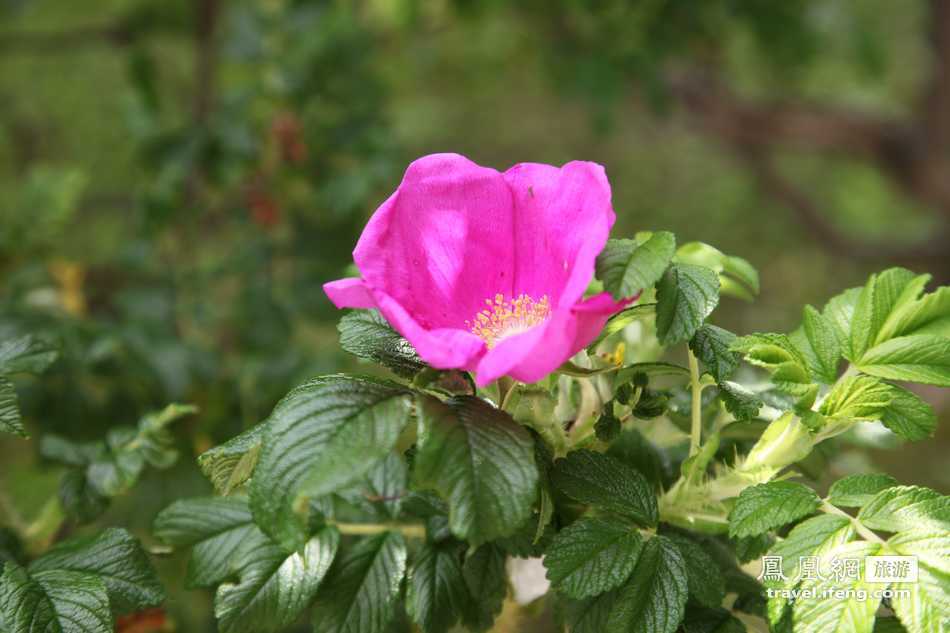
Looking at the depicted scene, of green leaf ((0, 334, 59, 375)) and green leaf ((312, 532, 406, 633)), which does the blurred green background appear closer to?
green leaf ((0, 334, 59, 375))

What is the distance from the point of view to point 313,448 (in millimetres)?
400

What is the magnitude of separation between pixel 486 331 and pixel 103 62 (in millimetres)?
2364

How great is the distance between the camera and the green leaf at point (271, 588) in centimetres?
50

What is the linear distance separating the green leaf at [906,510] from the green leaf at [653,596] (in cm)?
10

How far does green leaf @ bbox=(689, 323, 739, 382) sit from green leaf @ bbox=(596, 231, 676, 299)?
0.18 feet

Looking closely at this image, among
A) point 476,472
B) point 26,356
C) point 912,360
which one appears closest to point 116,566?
point 26,356

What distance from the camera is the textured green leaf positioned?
477 mm

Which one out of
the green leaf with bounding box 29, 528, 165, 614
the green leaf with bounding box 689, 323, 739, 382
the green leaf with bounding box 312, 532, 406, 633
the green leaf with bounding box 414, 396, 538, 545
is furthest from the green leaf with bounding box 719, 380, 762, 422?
the green leaf with bounding box 29, 528, 165, 614

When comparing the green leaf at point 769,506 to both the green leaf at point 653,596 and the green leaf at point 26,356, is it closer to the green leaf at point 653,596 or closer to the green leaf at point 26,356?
the green leaf at point 653,596

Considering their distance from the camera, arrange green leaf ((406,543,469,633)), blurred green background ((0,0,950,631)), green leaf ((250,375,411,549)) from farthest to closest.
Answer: blurred green background ((0,0,950,631)) < green leaf ((406,543,469,633)) < green leaf ((250,375,411,549))

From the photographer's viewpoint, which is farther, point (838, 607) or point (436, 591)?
point (436, 591)

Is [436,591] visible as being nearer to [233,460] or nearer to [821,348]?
[233,460]

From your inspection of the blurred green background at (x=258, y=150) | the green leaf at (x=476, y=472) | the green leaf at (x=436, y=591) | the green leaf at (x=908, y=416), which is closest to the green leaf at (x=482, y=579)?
the green leaf at (x=436, y=591)

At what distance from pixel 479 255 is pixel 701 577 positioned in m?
0.22
